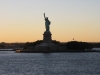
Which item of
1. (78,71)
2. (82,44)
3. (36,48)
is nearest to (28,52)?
(36,48)

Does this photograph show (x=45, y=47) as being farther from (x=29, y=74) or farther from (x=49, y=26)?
(x=29, y=74)

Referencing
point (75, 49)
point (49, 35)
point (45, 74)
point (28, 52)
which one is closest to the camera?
point (45, 74)

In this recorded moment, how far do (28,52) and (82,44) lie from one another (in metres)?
14.6

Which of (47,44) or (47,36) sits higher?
(47,36)

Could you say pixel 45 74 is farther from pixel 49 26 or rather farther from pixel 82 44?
pixel 82 44

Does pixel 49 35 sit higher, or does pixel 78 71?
pixel 49 35

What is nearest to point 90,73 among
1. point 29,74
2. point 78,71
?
point 78,71

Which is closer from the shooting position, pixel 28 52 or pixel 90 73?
pixel 90 73

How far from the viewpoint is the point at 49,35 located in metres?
78.4

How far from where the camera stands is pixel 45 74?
37.0m

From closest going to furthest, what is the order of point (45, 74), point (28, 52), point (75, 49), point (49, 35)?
point (45, 74) → point (49, 35) → point (28, 52) → point (75, 49)

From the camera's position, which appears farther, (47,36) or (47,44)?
(47,44)

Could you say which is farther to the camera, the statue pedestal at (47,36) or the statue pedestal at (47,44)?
the statue pedestal at (47,44)

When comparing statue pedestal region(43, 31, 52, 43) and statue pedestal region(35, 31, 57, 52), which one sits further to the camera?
statue pedestal region(35, 31, 57, 52)
